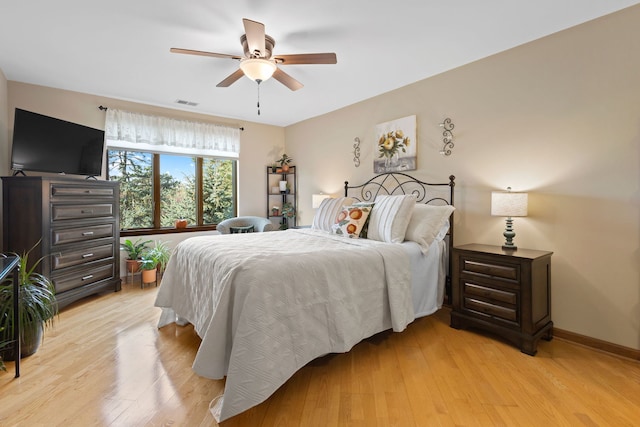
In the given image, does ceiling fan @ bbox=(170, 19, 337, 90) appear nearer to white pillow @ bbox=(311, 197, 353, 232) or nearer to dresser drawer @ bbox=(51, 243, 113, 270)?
white pillow @ bbox=(311, 197, 353, 232)

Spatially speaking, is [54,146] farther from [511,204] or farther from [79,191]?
[511,204]

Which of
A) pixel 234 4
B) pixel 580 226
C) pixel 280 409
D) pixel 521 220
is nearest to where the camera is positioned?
pixel 280 409

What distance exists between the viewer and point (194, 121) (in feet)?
15.0

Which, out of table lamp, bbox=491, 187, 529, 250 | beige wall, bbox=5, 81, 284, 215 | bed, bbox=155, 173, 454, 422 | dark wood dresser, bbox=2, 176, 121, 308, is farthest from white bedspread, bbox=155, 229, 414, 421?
beige wall, bbox=5, 81, 284, 215

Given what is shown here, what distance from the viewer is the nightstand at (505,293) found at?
86.0 inches

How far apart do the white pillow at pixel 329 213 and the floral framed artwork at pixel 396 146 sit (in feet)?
2.30

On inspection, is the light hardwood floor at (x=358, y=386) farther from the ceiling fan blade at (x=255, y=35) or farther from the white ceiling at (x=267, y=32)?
the white ceiling at (x=267, y=32)

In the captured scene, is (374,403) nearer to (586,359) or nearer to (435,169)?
(586,359)

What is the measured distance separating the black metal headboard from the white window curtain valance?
6.95 ft

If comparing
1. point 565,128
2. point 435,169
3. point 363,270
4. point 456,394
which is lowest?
point 456,394

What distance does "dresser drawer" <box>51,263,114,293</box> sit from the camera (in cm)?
298

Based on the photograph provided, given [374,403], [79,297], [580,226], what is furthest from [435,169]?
[79,297]

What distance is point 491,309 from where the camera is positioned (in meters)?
2.38

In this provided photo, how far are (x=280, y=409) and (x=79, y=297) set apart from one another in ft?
9.17
